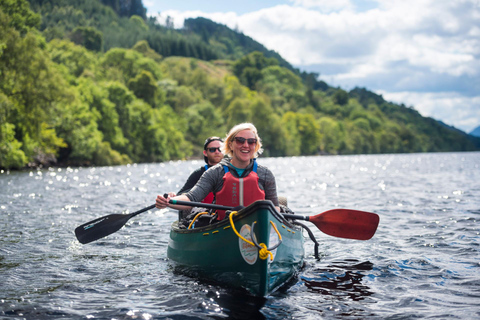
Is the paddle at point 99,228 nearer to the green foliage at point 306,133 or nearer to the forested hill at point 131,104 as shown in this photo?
the forested hill at point 131,104

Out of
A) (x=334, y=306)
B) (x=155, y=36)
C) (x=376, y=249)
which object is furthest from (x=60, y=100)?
(x=155, y=36)

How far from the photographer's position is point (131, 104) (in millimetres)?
65500

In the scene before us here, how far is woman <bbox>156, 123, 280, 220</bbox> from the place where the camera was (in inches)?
287

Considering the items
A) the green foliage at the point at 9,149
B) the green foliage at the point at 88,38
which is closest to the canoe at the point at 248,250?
the green foliage at the point at 9,149

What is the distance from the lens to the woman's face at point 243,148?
285 inches

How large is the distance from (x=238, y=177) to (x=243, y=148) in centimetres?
47

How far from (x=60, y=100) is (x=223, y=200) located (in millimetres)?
33731

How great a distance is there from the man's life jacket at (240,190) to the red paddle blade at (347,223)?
4.80 feet

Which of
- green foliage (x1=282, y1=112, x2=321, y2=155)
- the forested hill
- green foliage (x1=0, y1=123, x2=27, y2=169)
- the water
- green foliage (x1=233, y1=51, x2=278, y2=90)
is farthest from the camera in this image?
green foliage (x1=233, y1=51, x2=278, y2=90)

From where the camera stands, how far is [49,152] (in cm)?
4278

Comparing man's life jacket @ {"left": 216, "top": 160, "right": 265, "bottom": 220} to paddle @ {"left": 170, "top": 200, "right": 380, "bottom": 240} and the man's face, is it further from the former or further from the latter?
the man's face

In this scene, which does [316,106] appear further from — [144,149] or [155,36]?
[144,149]

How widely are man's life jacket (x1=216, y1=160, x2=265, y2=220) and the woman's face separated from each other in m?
0.21

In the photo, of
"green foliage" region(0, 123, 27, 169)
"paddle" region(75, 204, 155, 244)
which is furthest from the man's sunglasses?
"green foliage" region(0, 123, 27, 169)
